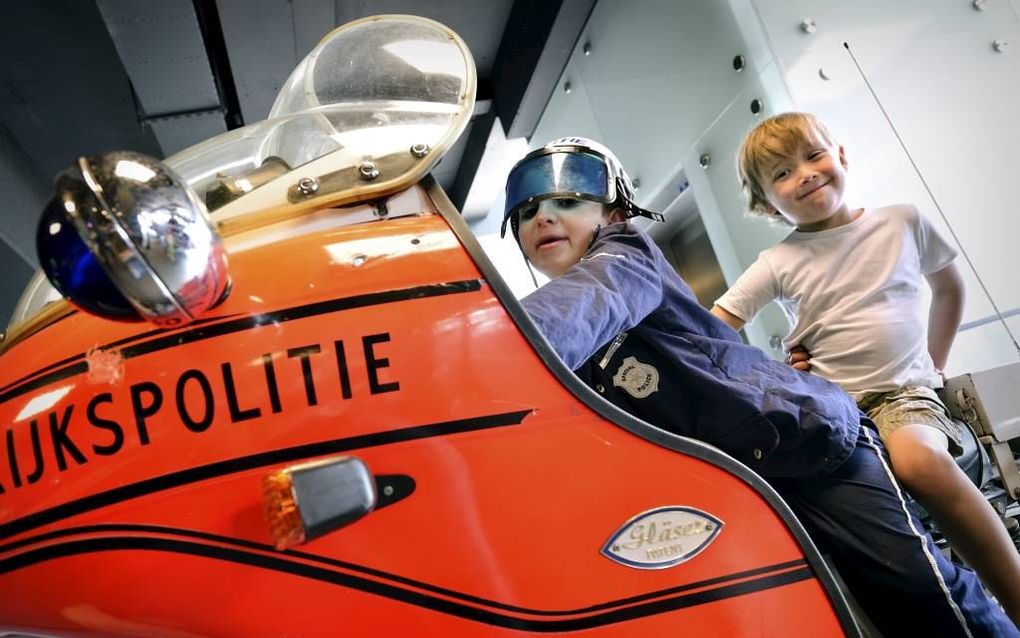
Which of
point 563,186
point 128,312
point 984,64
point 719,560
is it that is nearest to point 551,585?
point 719,560

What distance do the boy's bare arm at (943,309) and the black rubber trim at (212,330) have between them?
200cm

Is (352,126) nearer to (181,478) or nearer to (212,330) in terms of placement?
(212,330)

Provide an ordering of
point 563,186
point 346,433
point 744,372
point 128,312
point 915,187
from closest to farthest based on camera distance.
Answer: point 128,312
point 346,433
point 744,372
point 563,186
point 915,187

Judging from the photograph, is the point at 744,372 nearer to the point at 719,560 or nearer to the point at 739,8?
the point at 719,560

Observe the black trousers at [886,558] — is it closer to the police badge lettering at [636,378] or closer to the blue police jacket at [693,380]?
the blue police jacket at [693,380]

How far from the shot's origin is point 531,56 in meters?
4.26

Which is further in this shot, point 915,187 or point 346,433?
point 915,187

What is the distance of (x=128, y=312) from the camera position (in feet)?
1.47

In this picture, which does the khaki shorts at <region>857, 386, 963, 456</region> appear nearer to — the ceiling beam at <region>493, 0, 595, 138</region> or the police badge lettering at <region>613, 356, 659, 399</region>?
the police badge lettering at <region>613, 356, 659, 399</region>

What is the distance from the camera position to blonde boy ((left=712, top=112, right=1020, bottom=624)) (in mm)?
1651

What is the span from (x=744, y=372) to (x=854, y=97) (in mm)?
2207

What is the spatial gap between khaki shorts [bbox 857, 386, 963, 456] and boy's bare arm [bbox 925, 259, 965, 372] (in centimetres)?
47

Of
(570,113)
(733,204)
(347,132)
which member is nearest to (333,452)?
(347,132)

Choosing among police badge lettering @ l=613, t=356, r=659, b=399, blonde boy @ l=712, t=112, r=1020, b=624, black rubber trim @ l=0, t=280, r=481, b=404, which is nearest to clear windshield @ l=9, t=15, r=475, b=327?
black rubber trim @ l=0, t=280, r=481, b=404
